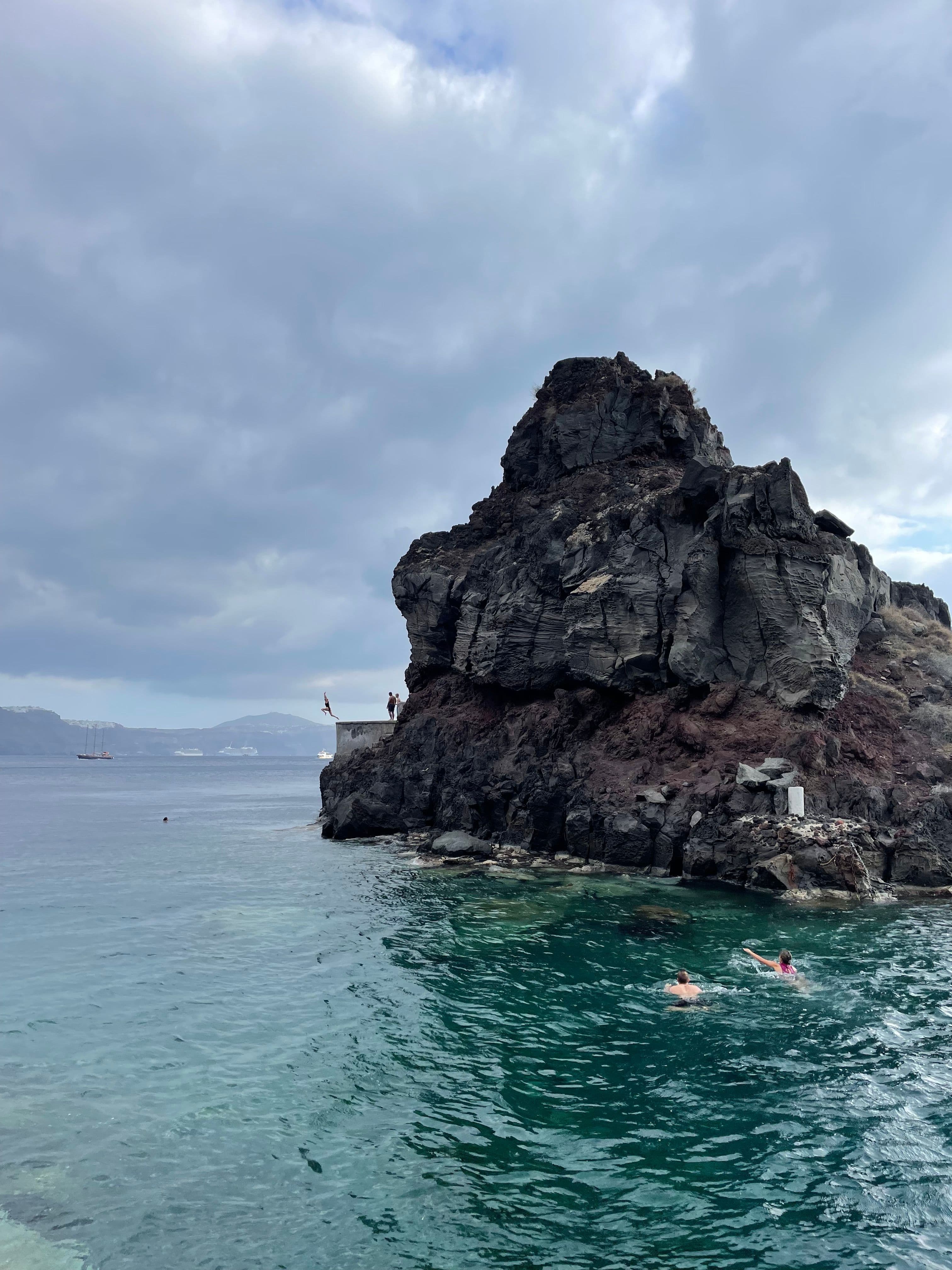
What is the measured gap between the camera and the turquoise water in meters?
11.1

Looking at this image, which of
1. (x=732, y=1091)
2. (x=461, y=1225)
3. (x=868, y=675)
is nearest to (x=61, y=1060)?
(x=461, y=1225)

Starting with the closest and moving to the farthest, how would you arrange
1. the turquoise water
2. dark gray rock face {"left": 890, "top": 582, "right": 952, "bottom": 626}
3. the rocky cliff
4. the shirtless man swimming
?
the turquoise water → the shirtless man swimming → the rocky cliff → dark gray rock face {"left": 890, "top": 582, "right": 952, "bottom": 626}

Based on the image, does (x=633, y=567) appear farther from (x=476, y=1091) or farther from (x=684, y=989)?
(x=476, y=1091)

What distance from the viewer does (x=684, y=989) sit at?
20312 mm

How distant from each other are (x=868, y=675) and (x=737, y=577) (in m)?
12.3

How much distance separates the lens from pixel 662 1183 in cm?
1217

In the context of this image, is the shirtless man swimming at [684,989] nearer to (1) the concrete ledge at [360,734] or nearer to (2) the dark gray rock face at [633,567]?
(2) the dark gray rock face at [633,567]

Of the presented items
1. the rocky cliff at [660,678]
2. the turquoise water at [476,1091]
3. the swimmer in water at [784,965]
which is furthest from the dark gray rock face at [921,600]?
the swimmer in water at [784,965]

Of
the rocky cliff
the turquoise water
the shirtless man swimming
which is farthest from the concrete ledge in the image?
the shirtless man swimming

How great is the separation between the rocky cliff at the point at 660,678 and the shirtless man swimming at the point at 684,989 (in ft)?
47.4

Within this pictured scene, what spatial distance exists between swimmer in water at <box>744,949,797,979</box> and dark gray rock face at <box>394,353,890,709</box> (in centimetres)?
2072

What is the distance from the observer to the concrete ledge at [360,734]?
63.0 m

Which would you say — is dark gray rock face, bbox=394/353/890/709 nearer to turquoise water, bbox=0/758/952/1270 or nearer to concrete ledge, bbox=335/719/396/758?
concrete ledge, bbox=335/719/396/758

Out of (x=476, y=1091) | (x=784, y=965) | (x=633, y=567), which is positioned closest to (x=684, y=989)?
(x=784, y=965)
